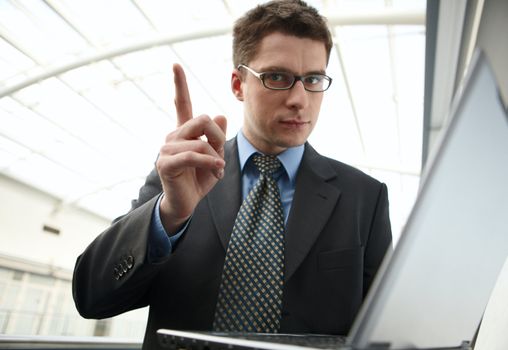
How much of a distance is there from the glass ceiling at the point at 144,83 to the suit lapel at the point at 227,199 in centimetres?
552

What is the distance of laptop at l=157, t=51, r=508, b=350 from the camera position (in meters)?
0.49

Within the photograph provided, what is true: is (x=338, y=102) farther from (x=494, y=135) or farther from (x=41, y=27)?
(x=494, y=135)

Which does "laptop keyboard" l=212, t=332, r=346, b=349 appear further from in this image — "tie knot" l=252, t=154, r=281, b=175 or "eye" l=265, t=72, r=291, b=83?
"eye" l=265, t=72, r=291, b=83

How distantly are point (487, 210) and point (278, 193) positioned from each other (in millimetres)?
948

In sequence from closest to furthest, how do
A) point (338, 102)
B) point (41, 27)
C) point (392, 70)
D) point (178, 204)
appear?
1. point (178, 204)
2. point (41, 27)
3. point (392, 70)
4. point (338, 102)

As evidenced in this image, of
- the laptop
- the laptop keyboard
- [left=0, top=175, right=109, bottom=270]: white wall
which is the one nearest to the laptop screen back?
the laptop

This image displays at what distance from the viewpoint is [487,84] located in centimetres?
58

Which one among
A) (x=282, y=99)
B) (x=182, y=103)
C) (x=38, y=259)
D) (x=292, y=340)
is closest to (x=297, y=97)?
(x=282, y=99)

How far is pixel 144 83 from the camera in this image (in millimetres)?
14391

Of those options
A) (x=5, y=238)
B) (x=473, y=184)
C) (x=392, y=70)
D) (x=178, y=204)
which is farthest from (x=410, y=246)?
(x=5, y=238)

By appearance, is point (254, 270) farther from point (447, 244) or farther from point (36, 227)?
point (36, 227)

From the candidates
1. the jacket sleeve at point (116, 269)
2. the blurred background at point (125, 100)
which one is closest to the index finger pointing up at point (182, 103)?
the jacket sleeve at point (116, 269)

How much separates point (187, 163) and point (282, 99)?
0.70 m

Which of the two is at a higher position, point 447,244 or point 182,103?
point 182,103
